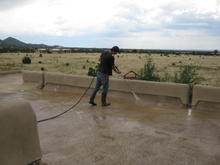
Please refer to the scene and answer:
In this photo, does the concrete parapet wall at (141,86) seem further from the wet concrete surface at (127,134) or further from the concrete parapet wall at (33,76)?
the concrete parapet wall at (33,76)

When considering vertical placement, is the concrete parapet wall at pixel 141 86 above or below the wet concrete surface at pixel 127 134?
above

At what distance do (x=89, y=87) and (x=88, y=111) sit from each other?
7.70ft

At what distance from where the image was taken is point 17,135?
366 cm

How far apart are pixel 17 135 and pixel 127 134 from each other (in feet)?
8.67

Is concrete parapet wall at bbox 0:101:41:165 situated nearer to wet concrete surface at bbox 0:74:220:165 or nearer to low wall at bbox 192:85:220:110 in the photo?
wet concrete surface at bbox 0:74:220:165

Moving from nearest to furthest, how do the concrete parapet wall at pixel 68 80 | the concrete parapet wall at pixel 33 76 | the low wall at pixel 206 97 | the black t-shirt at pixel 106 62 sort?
1. the low wall at pixel 206 97
2. the black t-shirt at pixel 106 62
3. the concrete parapet wall at pixel 68 80
4. the concrete parapet wall at pixel 33 76

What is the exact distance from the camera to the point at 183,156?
4539mm

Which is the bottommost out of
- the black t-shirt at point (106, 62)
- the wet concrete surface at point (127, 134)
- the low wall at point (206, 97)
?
the wet concrete surface at point (127, 134)

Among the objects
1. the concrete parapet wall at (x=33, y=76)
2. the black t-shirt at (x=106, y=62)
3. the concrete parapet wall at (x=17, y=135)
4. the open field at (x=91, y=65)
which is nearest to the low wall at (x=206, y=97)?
the black t-shirt at (x=106, y=62)

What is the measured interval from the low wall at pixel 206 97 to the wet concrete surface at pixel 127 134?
0.23m

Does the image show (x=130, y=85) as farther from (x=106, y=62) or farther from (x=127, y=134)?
(x=127, y=134)

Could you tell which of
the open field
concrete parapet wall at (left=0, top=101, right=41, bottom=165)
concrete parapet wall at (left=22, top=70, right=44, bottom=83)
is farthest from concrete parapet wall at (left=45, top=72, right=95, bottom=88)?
the open field

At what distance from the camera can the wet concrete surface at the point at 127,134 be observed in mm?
4445

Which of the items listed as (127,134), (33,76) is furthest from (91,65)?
(127,134)
